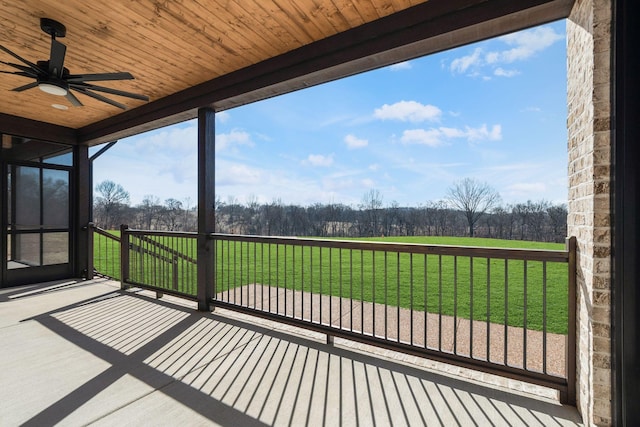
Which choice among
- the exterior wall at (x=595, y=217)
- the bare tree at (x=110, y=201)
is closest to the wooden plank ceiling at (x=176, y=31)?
the exterior wall at (x=595, y=217)

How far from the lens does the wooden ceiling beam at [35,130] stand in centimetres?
470

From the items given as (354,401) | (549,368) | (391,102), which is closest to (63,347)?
(354,401)

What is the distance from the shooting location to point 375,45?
2.48m

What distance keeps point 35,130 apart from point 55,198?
117 centimetres

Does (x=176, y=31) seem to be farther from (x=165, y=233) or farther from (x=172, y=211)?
(x=172, y=211)

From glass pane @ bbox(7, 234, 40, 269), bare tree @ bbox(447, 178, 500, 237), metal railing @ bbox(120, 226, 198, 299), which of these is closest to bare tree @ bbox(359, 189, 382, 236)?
bare tree @ bbox(447, 178, 500, 237)

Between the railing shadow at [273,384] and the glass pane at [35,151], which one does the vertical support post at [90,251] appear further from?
the railing shadow at [273,384]

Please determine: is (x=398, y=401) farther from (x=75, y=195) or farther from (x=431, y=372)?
(x=75, y=195)

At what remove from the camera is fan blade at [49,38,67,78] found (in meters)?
2.37

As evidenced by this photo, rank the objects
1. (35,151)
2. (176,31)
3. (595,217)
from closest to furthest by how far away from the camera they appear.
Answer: (595,217)
(176,31)
(35,151)

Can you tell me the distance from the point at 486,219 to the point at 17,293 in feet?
34.8

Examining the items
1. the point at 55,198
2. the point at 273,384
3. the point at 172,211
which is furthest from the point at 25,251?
the point at 172,211

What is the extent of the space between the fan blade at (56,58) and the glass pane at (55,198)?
3525mm

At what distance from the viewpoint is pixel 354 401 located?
1.85 metres
